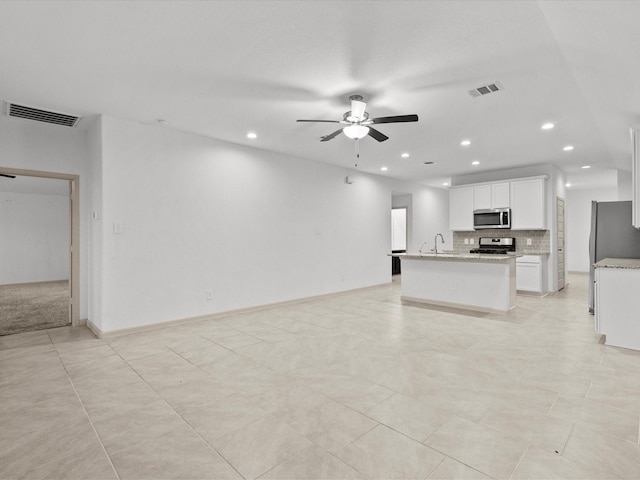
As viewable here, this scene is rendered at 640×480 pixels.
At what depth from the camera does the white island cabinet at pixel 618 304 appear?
3562 mm

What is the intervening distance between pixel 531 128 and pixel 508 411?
12.4ft

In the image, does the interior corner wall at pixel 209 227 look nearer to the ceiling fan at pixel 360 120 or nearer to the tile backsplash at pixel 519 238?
the ceiling fan at pixel 360 120

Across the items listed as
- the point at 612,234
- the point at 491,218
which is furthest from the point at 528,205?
the point at 612,234

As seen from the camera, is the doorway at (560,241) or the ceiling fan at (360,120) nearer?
the ceiling fan at (360,120)

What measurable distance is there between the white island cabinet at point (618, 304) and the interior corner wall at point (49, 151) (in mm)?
6346

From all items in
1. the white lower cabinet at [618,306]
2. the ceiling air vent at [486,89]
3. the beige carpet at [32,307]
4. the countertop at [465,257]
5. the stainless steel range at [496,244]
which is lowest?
the beige carpet at [32,307]

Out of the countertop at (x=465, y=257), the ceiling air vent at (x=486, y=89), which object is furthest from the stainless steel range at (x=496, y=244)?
the ceiling air vent at (x=486, y=89)

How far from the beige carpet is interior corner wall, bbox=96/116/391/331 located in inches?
58.0

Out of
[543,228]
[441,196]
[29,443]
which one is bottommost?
[29,443]

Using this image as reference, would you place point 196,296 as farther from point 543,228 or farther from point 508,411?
point 543,228

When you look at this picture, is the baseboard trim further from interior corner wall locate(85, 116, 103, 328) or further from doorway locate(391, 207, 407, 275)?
doorway locate(391, 207, 407, 275)

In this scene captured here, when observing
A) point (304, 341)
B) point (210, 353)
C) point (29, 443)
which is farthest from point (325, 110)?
point (29, 443)

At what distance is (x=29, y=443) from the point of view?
2.02m

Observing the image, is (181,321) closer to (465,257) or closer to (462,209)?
(465,257)
